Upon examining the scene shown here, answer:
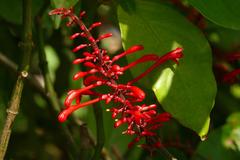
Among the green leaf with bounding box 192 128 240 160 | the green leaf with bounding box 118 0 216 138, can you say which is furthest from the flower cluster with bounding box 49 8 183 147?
the green leaf with bounding box 192 128 240 160

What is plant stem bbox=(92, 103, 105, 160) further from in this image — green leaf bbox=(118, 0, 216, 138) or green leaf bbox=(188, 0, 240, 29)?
green leaf bbox=(188, 0, 240, 29)

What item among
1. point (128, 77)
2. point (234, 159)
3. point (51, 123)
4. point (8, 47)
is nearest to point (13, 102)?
point (128, 77)

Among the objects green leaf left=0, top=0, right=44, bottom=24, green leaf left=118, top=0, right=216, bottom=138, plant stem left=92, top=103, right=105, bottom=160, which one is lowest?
plant stem left=92, top=103, right=105, bottom=160

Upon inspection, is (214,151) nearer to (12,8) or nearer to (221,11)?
(221,11)

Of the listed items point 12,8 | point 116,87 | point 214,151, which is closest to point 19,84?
point 116,87

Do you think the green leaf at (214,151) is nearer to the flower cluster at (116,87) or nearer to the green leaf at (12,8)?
the flower cluster at (116,87)

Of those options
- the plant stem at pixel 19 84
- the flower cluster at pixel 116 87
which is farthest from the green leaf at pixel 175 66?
the plant stem at pixel 19 84
